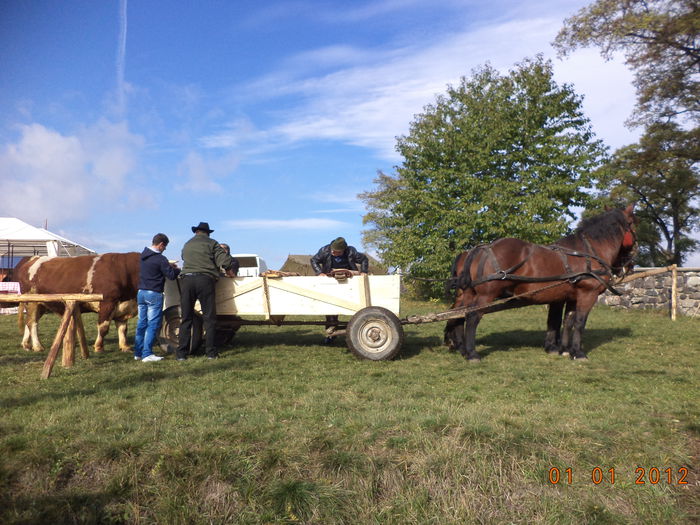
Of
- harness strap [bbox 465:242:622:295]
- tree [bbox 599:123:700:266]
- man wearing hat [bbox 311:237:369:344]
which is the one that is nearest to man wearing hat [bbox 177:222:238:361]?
man wearing hat [bbox 311:237:369:344]

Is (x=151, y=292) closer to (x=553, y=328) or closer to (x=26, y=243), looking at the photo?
(x=553, y=328)

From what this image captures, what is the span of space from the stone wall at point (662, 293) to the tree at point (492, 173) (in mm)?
3697

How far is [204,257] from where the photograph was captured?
7207 mm

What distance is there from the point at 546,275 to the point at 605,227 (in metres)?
1.47

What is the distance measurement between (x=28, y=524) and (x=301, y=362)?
14.5 ft

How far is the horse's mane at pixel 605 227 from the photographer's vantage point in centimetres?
804

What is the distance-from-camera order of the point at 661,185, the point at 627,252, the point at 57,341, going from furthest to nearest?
the point at 661,185, the point at 627,252, the point at 57,341

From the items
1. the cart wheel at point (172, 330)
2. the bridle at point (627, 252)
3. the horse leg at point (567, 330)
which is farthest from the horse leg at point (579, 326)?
the cart wheel at point (172, 330)

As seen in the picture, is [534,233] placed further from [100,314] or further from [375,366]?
[100,314]

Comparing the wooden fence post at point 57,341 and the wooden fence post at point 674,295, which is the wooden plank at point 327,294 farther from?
the wooden fence post at point 674,295

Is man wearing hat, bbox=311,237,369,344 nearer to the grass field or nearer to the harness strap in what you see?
the harness strap

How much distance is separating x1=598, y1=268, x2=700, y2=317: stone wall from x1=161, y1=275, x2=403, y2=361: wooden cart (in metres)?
10.3

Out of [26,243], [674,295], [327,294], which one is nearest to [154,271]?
[327,294]

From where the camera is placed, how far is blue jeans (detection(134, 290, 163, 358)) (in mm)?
7281
